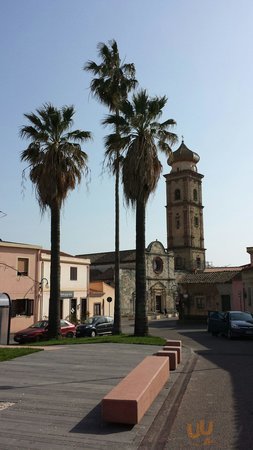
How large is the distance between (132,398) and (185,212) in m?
70.8

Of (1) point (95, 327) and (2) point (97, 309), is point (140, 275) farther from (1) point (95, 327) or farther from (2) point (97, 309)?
(2) point (97, 309)

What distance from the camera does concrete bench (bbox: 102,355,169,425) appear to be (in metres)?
6.59

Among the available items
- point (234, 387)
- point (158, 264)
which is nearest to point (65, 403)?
point (234, 387)

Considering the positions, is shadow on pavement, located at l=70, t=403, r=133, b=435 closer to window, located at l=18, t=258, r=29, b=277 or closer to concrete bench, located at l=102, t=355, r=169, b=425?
concrete bench, located at l=102, t=355, r=169, b=425

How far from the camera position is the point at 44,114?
2325 cm

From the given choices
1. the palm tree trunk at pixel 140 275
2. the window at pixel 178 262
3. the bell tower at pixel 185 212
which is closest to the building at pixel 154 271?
the window at pixel 178 262

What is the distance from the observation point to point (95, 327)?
28.5 metres

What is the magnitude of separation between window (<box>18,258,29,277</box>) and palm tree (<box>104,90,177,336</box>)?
571 inches

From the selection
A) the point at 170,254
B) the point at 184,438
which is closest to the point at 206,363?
the point at 184,438

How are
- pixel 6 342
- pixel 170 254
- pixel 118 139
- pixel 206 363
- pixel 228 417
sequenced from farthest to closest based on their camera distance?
pixel 170 254 < pixel 118 139 < pixel 6 342 < pixel 206 363 < pixel 228 417

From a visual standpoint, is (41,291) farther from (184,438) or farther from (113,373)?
(184,438)

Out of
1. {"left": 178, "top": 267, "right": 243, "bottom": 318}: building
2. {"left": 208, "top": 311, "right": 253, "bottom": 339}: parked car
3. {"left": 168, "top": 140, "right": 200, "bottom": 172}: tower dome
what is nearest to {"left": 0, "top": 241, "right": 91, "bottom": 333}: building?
{"left": 208, "top": 311, "right": 253, "bottom": 339}: parked car

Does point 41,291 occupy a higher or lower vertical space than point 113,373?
higher

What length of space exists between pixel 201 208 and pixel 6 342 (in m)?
64.0
